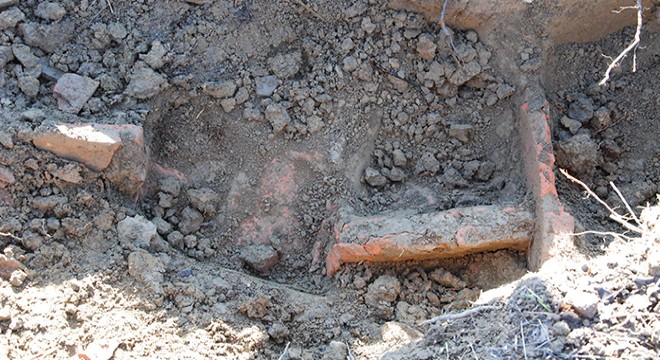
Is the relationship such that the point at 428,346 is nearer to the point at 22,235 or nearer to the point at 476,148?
the point at 476,148

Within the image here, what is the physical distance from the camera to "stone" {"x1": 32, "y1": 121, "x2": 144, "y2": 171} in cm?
335

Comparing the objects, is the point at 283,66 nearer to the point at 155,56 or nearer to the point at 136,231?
the point at 155,56

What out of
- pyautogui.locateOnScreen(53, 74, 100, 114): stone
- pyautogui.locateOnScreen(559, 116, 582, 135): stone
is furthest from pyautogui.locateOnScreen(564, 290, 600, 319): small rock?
pyautogui.locateOnScreen(53, 74, 100, 114): stone

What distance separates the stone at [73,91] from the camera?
Result: 3.56 metres

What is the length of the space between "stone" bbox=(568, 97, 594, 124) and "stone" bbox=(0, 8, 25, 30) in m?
2.72

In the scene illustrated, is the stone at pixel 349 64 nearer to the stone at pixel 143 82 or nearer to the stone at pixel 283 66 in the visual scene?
the stone at pixel 283 66

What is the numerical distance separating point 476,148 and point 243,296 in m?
1.42

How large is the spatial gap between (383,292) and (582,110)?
1375mm

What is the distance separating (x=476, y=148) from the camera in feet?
12.7

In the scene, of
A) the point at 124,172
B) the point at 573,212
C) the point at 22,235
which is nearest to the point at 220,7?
the point at 124,172

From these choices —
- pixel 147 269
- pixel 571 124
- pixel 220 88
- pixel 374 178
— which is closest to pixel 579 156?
pixel 571 124

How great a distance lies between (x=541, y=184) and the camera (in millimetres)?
3459

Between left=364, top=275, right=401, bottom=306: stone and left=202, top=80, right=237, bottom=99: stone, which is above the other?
left=202, top=80, right=237, bottom=99: stone

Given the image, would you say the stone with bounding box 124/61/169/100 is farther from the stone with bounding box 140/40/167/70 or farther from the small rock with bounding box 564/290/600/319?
the small rock with bounding box 564/290/600/319
